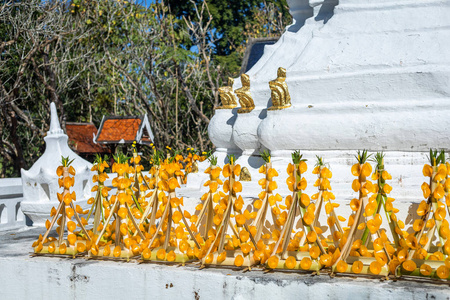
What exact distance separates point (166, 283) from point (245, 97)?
1.96 metres

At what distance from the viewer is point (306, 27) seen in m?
4.40

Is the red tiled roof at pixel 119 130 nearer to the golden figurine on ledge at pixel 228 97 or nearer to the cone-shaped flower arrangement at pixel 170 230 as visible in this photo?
the golden figurine on ledge at pixel 228 97

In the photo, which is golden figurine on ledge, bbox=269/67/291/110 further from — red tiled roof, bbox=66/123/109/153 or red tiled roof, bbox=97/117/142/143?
red tiled roof, bbox=66/123/109/153

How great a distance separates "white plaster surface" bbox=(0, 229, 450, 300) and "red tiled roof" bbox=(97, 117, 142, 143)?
9798 millimetres

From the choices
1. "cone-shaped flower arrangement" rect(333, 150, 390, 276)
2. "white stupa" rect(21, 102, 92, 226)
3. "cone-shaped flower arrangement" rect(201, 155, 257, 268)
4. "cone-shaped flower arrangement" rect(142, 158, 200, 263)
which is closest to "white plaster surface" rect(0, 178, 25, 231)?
"white stupa" rect(21, 102, 92, 226)

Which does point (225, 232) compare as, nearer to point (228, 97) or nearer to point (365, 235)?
point (365, 235)

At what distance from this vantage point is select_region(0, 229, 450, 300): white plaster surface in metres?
2.14

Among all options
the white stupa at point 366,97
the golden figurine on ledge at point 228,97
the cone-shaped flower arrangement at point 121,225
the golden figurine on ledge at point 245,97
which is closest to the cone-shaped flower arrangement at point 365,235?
the white stupa at point 366,97

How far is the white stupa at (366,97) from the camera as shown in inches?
133

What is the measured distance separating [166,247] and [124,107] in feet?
46.1

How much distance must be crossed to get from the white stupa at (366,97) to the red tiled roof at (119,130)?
29.3ft

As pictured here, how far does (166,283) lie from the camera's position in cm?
247

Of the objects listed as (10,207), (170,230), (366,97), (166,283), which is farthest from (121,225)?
(10,207)

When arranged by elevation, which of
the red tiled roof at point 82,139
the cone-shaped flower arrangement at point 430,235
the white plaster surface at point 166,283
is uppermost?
the red tiled roof at point 82,139
